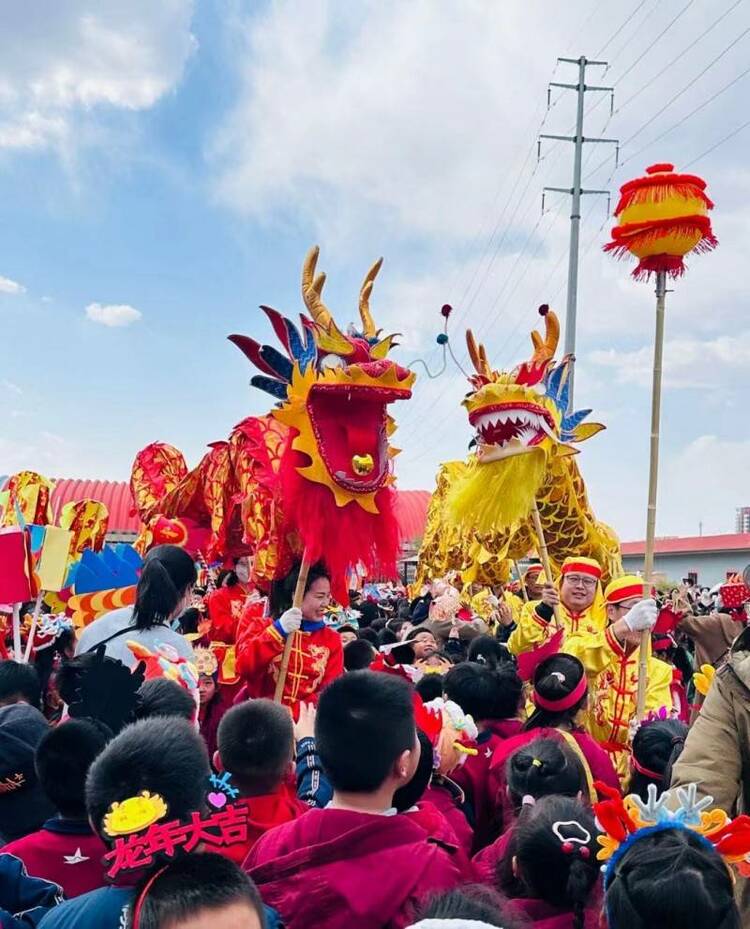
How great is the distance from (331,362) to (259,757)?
2.31 m


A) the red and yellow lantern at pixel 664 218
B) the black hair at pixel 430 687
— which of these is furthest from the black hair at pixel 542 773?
the red and yellow lantern at pixel 664 218

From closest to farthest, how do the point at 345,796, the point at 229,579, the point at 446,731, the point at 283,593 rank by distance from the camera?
the point at 345,796, the point at 446,731, the point at 283,593, the point at 229,579

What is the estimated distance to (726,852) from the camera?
4.55ft

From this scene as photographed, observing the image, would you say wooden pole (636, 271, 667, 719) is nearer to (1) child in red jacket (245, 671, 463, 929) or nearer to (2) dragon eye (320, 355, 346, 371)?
(2) dragon eye (320, 355, 346, 371)

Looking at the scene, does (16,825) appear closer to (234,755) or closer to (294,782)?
(234,755)

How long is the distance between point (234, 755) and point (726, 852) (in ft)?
3.99

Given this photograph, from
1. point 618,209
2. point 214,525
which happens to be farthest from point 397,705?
point 214,525

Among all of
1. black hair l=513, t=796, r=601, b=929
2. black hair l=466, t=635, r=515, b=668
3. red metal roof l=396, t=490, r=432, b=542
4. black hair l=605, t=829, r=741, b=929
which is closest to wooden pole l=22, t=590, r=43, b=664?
black hair l=466, t=635, r=515, b=668

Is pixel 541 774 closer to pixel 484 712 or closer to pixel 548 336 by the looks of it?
pixel 484 712

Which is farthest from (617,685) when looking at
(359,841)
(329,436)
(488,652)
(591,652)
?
(359,841)

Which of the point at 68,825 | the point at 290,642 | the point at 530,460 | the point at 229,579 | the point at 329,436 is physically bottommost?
the point at 68,825

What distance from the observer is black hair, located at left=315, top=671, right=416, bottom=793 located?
167cm

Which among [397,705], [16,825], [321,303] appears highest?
[321,303]

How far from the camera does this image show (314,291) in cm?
424
